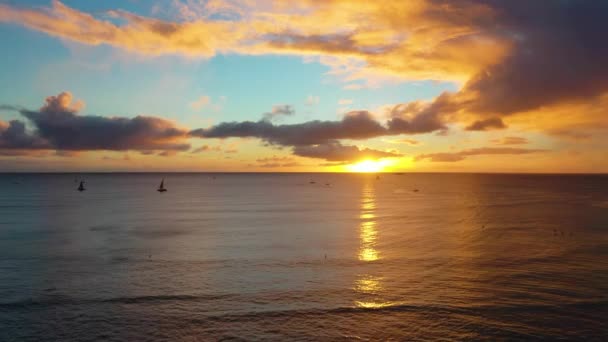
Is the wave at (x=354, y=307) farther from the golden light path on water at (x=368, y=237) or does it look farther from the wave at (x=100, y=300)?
the golden light path on water at (x=368, y=237)

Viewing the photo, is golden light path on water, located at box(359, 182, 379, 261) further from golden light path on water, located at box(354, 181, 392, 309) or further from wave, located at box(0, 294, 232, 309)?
wave, located at box(0, 294, 232, 309)

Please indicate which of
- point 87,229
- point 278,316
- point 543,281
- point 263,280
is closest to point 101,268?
point 263,280

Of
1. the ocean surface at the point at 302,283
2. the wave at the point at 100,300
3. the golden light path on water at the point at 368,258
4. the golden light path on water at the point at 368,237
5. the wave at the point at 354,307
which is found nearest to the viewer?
the ocean surface at the point at 302,283

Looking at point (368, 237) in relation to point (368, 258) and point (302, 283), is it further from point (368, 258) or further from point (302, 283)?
point (302, 283)

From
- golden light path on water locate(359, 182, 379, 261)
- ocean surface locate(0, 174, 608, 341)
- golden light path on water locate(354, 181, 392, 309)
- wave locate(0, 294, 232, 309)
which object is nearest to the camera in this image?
ocean surface locate(0, 174, 608, 341)

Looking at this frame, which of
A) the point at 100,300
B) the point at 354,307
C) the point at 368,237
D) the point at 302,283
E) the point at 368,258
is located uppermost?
the point at 368,237

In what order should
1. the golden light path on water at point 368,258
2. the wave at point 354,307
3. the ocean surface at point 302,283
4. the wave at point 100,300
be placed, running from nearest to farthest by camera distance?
the ocean surface at point 302,283
the wave at point 354,307
the wave at point 100,300
the golden light path on water at point 368,258

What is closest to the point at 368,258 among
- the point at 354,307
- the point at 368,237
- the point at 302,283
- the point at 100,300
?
the point at 302,283

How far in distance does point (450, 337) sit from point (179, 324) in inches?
812

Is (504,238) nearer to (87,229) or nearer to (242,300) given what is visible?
(242,300)

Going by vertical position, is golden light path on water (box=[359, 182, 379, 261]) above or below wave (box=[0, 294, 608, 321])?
above

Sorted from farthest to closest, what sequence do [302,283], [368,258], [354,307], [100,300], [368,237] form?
[368,237], [368,258], [302,283], [100,300], [354,307]

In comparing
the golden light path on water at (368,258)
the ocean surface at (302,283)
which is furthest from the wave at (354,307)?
the golden light path on water at (368,258)

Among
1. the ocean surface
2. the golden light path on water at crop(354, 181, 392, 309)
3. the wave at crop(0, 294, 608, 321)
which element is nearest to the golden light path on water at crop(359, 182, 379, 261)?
the golden light path on water at crop(354, 181, 392, 309)
